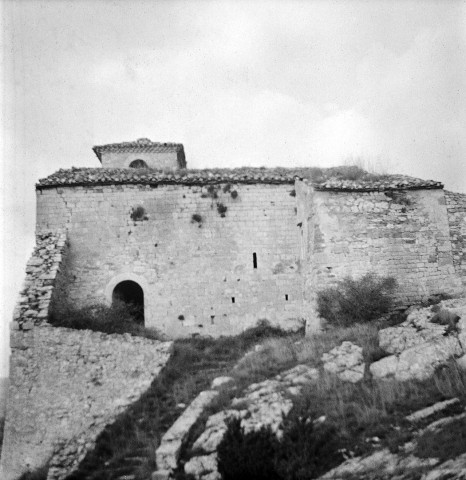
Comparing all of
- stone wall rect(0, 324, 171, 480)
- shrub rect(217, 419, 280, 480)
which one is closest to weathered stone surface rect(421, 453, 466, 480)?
shrub rect(217, 419, 280, 480)

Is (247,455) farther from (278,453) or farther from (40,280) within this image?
(40,280)

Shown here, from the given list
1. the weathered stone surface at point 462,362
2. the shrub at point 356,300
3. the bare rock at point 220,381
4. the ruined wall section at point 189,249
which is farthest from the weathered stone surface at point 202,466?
the ruined wall section at point 189,249

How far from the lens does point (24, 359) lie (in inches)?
602

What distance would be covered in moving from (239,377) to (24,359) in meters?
6.73

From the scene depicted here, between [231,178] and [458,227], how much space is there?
27.2 ft

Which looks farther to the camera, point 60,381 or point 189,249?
point 189,249

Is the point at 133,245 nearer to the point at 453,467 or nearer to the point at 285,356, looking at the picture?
the point at 285,356

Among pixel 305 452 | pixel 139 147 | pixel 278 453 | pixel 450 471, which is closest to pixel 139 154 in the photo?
pixel 139 147

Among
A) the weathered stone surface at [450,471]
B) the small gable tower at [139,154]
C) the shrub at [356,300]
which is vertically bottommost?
the weathered stone surface at [450,471]

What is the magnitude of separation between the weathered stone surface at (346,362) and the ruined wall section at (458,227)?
6.55 m

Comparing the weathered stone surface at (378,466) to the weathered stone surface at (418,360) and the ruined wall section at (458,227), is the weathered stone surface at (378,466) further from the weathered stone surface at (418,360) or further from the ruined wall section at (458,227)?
the ruined wall section at (458,227)

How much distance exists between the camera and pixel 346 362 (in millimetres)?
12664

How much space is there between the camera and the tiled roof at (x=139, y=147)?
27016mm

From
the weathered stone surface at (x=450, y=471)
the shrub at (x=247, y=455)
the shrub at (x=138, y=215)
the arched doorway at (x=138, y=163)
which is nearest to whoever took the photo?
the weathered stone surface at (x=450, y=471)
